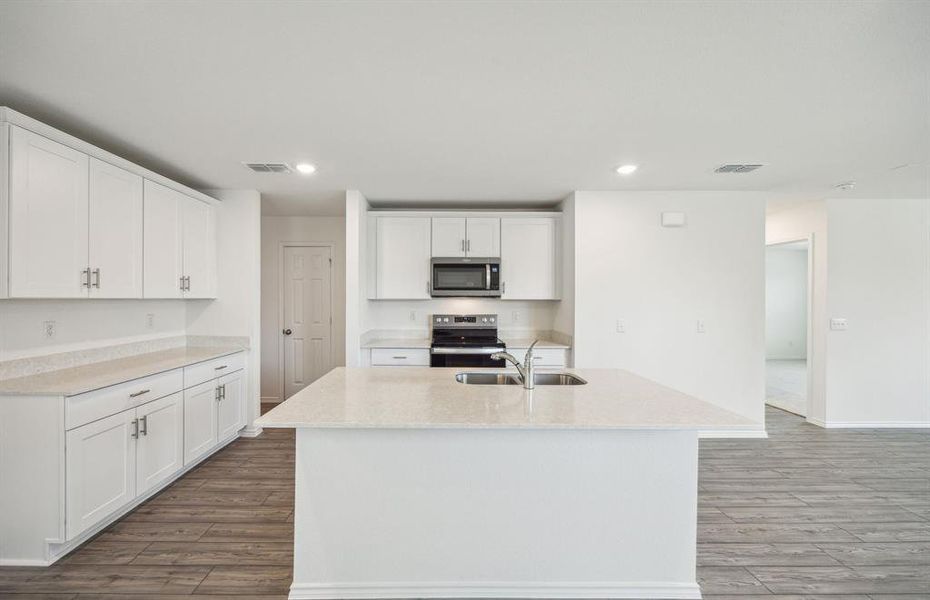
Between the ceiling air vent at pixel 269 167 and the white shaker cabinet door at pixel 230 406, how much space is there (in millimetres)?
1802

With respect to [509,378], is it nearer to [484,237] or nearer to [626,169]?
[626,169]

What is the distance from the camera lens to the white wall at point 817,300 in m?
4.34

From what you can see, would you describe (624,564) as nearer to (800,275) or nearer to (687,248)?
(687,248)

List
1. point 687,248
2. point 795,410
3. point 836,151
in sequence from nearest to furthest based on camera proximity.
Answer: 1. point 836,151
2. point 687,248
3. point 795,410

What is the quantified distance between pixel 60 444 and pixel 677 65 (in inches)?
139

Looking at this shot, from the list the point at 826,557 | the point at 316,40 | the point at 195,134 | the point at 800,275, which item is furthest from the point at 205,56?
the point at 800,275

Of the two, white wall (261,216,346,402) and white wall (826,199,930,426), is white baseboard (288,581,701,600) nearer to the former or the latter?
white wall (261,216,346,402)

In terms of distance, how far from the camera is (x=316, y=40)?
5.38ft

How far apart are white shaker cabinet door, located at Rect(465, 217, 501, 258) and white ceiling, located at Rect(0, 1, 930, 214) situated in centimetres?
110

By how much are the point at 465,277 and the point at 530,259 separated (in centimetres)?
74

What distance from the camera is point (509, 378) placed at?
259 cm

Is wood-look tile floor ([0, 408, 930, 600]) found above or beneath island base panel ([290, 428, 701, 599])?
A: beneath

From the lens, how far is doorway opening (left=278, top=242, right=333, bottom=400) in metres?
5.23

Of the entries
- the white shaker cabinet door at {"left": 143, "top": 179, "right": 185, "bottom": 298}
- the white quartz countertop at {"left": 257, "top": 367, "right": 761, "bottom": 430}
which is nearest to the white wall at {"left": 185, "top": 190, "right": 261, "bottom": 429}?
the white shaker cabinet door at {"left": 143, "top": 179, "right": 185, "bottom": 298}
